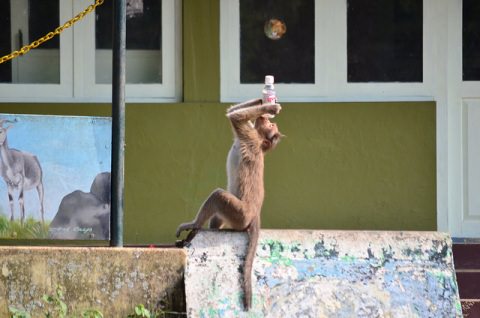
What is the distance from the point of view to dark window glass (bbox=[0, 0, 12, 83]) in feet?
33.2

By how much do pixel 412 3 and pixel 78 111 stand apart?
3.27 m

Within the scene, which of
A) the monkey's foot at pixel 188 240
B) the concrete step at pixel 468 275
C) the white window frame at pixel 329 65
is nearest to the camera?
the monkey's foot at pixel 188 240

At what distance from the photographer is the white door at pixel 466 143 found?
33.0 ft

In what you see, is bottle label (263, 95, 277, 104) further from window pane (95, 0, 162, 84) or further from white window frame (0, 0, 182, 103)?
window pane (95, 0, 162, 84)

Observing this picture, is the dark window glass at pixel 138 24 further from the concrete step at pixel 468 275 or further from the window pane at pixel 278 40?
the concrete step at pixel 468 275

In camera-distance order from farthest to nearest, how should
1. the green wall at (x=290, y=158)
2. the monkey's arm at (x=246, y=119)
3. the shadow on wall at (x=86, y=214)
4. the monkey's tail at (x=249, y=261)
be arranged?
the green wall at (x=290, y=158), the shadow on wall at (x=86, y=214), the monkey's arm at (x=246, y=119), the monkey's tail at (x=249, y=261)

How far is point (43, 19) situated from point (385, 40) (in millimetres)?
3229

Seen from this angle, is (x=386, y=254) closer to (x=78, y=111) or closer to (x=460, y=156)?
(x=460, y=156)

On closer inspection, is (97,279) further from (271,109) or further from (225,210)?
(271,109)

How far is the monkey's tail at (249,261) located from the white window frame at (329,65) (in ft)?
9.04

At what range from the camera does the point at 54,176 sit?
27.2 feet

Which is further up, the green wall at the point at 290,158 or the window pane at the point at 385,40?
the window pane at the point at 385,40

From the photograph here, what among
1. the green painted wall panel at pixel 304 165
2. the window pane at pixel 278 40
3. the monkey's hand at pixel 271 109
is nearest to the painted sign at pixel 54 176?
the monkey's hand at pixel 271 109

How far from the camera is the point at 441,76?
9969 mm
